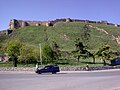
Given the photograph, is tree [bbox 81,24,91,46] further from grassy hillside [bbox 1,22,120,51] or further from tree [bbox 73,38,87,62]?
tree [bbox 73,38,87,62]

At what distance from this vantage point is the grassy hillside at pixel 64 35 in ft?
408

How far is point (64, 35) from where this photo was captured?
13638 cm

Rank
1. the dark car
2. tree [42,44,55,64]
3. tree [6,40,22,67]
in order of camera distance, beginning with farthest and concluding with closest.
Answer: tree [42,44,55,64] < tree [6,40,22,67] < the dark car

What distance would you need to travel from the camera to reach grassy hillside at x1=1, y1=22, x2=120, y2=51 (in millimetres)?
124500

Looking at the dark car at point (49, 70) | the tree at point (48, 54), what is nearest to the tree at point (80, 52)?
the tree at point (48, 54)

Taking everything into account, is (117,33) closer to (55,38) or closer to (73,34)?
(73,34)

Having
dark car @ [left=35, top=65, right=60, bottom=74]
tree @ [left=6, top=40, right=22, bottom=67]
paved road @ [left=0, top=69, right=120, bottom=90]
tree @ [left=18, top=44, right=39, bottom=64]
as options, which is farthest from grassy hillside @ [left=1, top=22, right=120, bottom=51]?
paved road @ [left=0, top=69, right=120, bottom=90]

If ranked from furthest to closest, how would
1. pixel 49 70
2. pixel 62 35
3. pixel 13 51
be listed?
pixel 62 35
pixel 13 51
pixel 49 70

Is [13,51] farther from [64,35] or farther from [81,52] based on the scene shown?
[64,35]

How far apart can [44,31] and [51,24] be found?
17.7 m

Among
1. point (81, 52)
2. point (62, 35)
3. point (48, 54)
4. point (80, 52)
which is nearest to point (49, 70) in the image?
point (48, 54)

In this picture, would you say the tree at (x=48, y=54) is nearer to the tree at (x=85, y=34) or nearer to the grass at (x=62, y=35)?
the grass at (x=62, y=35)

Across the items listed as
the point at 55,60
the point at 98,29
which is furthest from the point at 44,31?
the point at 55,60

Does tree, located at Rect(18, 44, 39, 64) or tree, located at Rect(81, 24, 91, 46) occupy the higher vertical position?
tree, located at Rect(81, 24, 91, 46)
